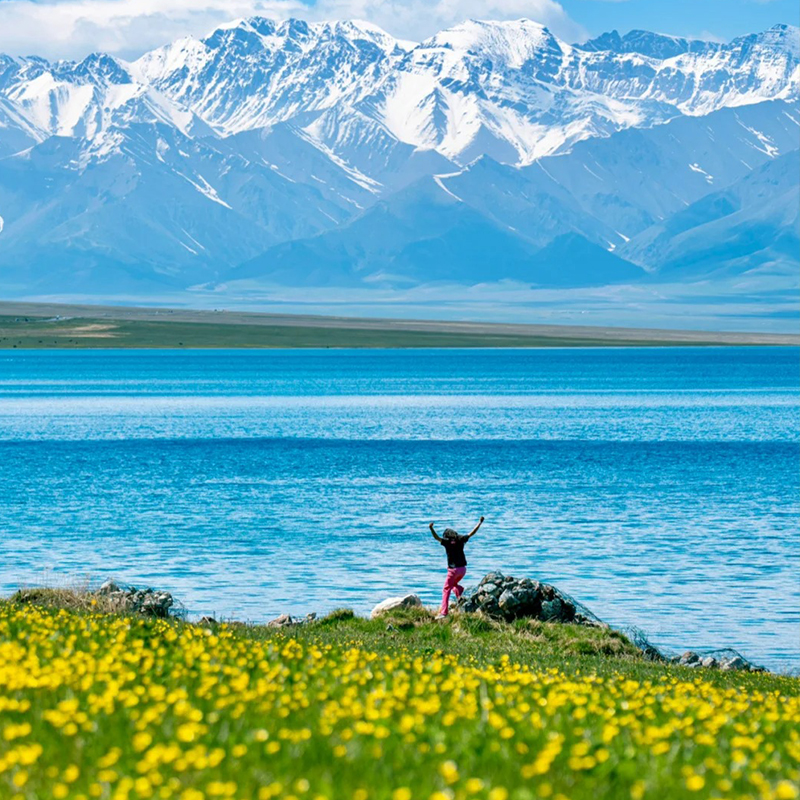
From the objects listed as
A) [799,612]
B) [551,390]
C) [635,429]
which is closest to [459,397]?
[551,390]

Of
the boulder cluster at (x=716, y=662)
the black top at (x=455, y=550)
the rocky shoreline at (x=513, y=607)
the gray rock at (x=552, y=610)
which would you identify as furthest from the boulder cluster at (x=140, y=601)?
the boulder cluster at (x=716, y=662)

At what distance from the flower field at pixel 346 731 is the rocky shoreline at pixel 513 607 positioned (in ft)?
31.2

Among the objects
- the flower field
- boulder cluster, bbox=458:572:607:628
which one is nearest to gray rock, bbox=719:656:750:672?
boulder cluster, bbox=458:572:607:628

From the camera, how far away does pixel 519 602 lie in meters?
27.7

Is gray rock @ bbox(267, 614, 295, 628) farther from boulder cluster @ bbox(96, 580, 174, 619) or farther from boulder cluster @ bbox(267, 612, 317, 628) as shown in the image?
boulder cluster @ bbox(96, 580, 174, 619)

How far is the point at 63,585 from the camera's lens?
29250 mm

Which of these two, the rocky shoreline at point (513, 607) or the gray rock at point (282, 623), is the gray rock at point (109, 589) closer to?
the rocky shoreline at point (513, 607)

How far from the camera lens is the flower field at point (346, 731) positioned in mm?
10633

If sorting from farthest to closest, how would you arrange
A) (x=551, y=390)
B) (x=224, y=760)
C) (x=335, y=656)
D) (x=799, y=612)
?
(x=551, y=390), (x=799, y=612), (x=335, y=656), (x=224, y=760)

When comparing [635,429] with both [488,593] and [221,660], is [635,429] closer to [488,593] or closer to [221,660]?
[488,593]

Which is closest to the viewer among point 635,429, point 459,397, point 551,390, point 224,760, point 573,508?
point 224,760

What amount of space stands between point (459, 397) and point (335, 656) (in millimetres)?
136883

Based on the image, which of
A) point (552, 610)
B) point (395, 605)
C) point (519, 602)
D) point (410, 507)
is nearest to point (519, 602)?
point (519, 602)

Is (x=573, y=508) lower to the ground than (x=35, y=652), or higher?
lower
